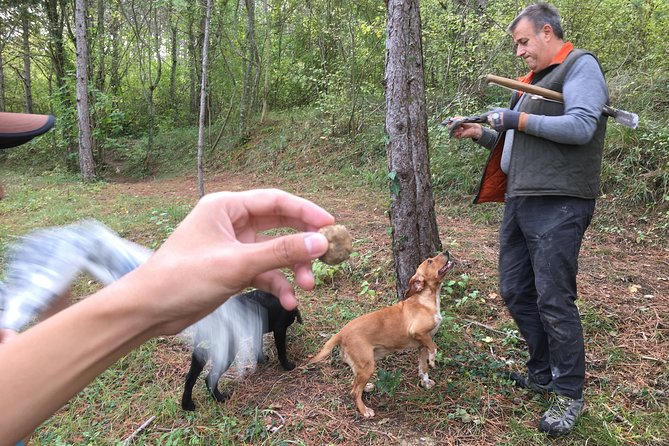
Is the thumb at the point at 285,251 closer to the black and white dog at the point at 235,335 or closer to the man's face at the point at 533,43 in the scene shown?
the black and white dog at the point at 235,335

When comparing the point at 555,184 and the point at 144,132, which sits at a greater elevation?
the point at 555,184

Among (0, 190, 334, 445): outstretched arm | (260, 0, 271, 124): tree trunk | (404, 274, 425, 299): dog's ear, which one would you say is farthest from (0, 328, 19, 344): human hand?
(260, 0, 271, 124): tree trunk

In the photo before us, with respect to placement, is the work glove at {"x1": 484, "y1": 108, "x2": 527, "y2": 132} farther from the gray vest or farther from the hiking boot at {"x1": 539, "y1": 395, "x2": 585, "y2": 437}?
the hiking boot at {"x1": 539, "y1": 395, "x2": 585, "y2": 437}

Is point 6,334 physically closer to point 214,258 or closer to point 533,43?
point 214,258

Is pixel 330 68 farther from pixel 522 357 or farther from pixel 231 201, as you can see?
pixel 231 201

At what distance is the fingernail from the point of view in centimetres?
116

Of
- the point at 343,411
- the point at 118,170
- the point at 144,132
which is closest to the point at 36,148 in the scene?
the point at 144,132

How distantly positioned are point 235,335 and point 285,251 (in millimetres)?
422

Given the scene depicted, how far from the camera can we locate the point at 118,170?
1709cm

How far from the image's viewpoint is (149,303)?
35.7 inches

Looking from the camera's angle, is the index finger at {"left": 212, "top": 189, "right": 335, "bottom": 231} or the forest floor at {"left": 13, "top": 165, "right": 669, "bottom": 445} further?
the forest floor at {"left": 13, "top": 165, "right": 669, "bottom": 445}

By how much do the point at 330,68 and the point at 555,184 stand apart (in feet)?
43.1

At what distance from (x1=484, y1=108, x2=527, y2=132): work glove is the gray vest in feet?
0.57

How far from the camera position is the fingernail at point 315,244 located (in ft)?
3.81
